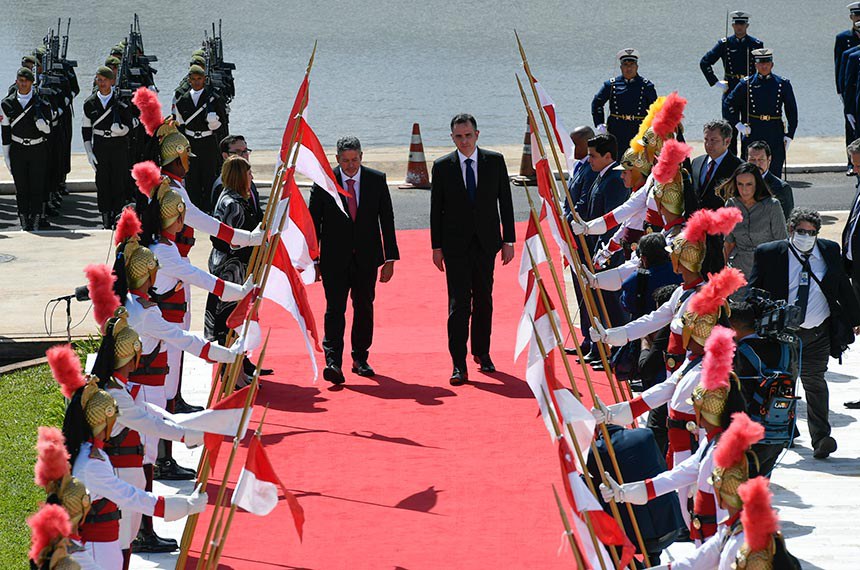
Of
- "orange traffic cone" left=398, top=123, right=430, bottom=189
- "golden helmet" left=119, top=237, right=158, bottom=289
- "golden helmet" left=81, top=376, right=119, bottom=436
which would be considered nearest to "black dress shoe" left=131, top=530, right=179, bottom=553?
"golden helmet" left=119, top=237, right=158, bottom=289

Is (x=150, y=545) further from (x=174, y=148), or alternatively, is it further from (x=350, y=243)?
(x=350, y=243)

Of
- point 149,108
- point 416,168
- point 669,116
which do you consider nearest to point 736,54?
point 416,168

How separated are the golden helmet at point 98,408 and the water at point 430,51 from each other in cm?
Answer: 1994

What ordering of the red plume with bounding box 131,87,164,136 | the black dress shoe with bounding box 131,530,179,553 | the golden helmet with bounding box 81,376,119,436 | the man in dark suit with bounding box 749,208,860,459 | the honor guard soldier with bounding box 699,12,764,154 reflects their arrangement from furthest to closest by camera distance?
the honor guard soldier with bounding box 699,12,764,154 → the red plume with bounding box 131,87,164,136 → the man in dark suit with bounding box 749,208,860,459 → the black dress shoe with bounding box 131,530,179,553 → the golden helmet with bounding box 81,376,119,436

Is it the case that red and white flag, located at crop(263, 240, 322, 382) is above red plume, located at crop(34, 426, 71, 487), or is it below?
below

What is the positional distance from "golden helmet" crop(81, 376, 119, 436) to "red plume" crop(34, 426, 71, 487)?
1.51 ft

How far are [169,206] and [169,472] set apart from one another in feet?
6.23

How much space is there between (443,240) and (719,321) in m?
4.28

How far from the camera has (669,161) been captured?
9.55 meters

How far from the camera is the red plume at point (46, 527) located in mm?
5438

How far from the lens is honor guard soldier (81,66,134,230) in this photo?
696 inches

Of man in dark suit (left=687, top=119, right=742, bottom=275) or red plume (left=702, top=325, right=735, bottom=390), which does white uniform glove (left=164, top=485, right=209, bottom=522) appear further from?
man in dark suit (left=687, top=119, right=742, bottom=275)

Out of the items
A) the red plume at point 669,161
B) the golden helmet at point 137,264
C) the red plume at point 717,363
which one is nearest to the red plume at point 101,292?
the golden helmet at point 137,264

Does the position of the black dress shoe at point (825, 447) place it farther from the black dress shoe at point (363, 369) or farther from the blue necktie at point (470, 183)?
the black dress shoe at point (363, 369)
